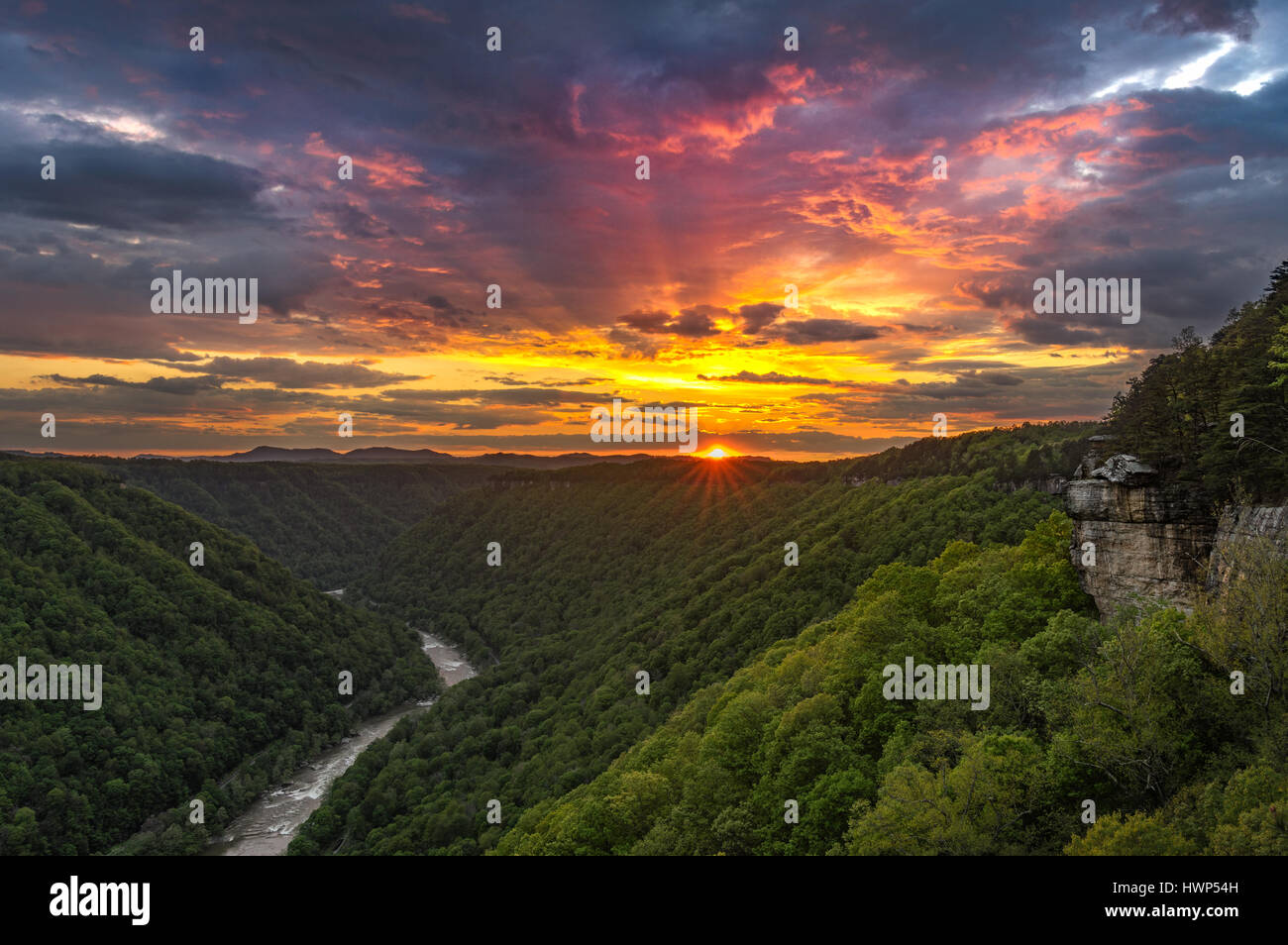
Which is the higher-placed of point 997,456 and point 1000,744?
point 997,456

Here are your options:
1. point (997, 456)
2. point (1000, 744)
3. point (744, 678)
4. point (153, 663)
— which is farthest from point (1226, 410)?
point (153, 663)

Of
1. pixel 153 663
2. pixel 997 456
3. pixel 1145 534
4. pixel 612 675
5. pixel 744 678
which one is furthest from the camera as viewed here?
pixel 997 456

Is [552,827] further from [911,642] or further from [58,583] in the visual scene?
[58,583]

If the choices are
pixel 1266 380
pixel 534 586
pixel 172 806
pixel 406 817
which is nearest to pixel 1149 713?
pixel 1266 380

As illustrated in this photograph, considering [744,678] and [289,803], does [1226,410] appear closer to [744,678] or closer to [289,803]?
[744,678]

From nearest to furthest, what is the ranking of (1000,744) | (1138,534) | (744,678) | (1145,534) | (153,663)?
(1000,744) → (1145,534) → (1138,534) → (744,678) → (153,663)

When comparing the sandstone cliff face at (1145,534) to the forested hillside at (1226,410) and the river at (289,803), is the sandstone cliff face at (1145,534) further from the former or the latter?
the river at (289,803)

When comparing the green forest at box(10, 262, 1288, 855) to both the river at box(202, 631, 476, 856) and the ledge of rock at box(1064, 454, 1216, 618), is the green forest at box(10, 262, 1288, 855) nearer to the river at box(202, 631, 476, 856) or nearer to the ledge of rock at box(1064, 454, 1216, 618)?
the ledge of rock at box(1064, 454, 1216, 618)

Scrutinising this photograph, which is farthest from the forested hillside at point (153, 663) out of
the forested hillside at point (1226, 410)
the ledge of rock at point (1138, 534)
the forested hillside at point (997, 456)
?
the forested hillside at point (997, 456)
